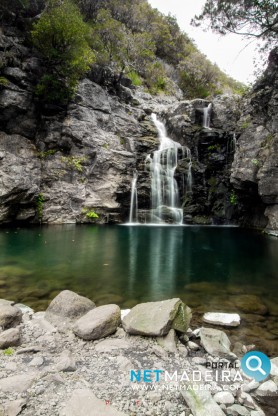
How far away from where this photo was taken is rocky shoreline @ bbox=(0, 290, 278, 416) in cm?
262

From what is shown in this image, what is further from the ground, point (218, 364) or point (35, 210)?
point (35, 210)

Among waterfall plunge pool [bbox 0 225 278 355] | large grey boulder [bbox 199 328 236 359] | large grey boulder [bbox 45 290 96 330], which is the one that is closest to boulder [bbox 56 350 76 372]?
large grey boulder [bbox 45 290 96 330]

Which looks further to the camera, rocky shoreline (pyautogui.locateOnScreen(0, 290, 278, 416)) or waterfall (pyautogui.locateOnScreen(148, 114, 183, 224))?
waterfall (pyautogui.locateOnScreen(148, 114, 183, 224))

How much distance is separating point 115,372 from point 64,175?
60.5 feet

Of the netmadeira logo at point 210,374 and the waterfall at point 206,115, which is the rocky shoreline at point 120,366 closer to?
the netmadeira logo at point 210,374

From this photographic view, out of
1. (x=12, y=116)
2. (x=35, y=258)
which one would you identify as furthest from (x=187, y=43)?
(x=35, y=258)

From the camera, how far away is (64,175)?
20266mm

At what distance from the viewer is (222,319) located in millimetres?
4996

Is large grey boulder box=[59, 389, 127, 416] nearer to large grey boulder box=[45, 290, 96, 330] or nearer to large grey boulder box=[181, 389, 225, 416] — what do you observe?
large grey boulder box=[181, 389, 225, 416]

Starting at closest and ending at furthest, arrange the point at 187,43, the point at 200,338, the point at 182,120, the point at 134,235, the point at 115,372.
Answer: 1. the point at 115,372
2. the point at 200,338
3. the point at 134,235
4. the point at 182,120
5. the point at 187,43

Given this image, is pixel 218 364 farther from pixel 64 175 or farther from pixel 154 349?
pixel 64 175

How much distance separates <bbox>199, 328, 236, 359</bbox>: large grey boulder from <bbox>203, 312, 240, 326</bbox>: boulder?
0.84m

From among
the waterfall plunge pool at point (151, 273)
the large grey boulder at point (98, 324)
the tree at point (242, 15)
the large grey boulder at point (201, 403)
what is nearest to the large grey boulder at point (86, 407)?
the large grey boulder at point (201, 403)

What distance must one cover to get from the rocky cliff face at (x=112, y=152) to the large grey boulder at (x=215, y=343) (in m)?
15.0
